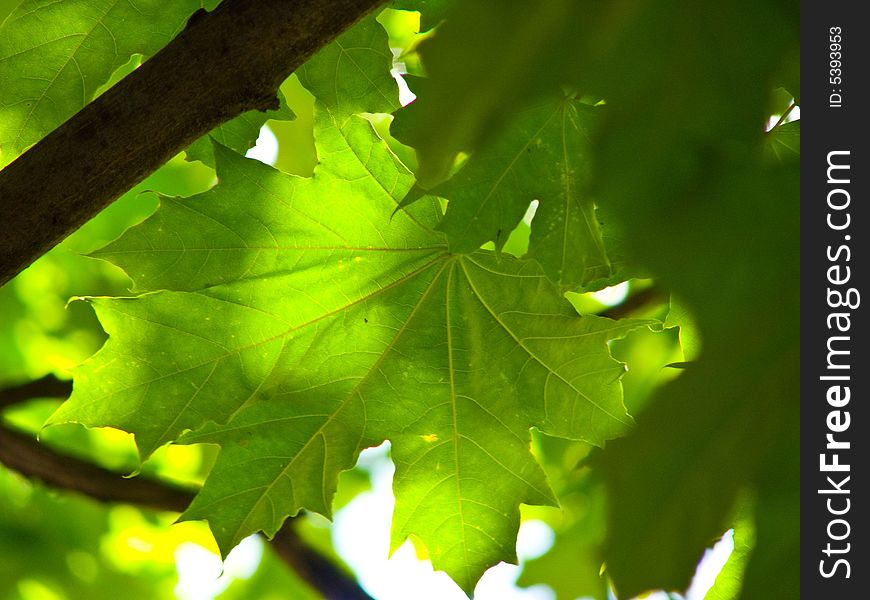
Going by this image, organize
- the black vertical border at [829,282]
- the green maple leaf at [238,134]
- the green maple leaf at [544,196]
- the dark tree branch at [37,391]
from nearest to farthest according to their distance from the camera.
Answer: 1. the black vertical border at [829,282]
2. the green maple leaf at [544,196]
3. the green maple leaf at [238,134]
4. the dark tree branch at [37,391]

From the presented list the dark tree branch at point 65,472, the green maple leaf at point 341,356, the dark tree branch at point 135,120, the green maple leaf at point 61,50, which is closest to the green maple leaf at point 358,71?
the green maple leaf at point 341,356

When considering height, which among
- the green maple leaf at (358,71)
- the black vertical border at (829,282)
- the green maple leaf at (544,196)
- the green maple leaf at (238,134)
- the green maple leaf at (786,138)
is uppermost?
the green maple leaf at (358,71)

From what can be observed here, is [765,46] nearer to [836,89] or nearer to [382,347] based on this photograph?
[836,89]

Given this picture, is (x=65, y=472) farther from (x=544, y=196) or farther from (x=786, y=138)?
(x=786, y=138)

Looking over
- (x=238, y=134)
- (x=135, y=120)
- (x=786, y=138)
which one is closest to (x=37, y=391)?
(x=238, y=134)

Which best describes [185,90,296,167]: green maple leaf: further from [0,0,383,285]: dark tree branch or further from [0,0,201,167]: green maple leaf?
[0,0,383,285]: dark tree branch

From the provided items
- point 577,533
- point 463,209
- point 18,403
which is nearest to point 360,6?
point 463,209

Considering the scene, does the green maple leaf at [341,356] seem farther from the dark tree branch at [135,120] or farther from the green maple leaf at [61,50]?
the dark tree branch at [135,120]
